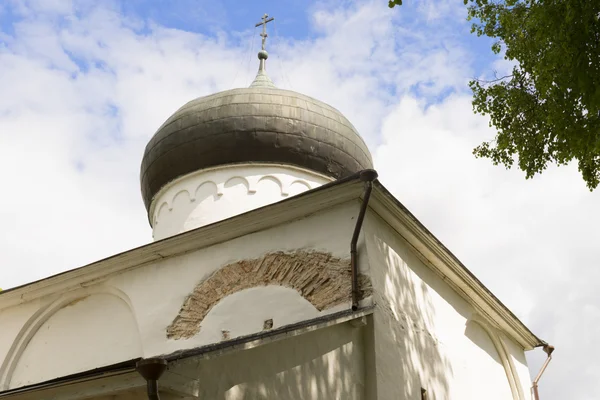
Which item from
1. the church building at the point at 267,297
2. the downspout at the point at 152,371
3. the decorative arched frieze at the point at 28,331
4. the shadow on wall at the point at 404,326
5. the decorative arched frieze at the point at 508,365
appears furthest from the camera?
the decorative arched frieze at the point at 508,365

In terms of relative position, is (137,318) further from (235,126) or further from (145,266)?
(235,126)

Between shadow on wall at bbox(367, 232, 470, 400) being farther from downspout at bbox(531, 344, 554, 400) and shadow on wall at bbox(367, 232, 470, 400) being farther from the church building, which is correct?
downspout at bbox(531, 344, 554, 400)

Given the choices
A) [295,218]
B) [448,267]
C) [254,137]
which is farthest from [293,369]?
[254,137]

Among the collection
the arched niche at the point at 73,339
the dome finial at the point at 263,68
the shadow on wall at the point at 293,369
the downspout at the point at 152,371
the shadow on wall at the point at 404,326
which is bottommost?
the downspout at the point at 152,371

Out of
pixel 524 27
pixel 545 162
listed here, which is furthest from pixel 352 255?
pixel 524 27

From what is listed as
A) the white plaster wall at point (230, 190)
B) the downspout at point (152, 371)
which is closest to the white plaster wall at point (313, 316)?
the downspout at point (152, 371)

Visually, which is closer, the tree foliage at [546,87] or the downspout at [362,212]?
the tree foliage at [546,87]

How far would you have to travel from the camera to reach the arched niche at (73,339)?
7355mm

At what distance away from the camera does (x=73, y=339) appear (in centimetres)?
778

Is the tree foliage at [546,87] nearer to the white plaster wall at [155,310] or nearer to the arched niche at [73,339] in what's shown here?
the white plaster wall at [155,310]

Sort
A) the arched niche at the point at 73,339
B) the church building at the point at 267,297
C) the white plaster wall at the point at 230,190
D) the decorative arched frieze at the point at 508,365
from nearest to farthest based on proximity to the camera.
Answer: the church building at the point at 267,297 < the arched niche at the point at 73,339 < the decorative arched frieze at the point at 508,365 < the white plaster wall at the point at 230,190

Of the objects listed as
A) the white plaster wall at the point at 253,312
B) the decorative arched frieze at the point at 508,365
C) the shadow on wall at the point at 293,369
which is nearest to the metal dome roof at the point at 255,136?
the decorative arched frieze at the point at 508,365

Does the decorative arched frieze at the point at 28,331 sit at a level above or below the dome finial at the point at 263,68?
below

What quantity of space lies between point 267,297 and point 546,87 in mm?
3017
